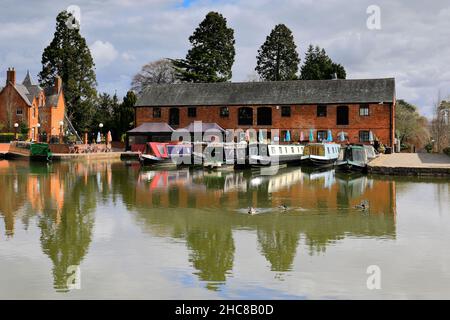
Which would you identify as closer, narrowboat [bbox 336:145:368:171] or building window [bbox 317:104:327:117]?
narrowboat [bbox 336:145:368:171]

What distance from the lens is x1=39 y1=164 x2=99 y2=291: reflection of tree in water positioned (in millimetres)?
9459

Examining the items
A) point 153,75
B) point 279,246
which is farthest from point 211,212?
point 153,75

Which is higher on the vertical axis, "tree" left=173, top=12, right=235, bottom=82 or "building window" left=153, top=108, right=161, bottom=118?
"tree" left=173, top=12, right=235, bottom=82

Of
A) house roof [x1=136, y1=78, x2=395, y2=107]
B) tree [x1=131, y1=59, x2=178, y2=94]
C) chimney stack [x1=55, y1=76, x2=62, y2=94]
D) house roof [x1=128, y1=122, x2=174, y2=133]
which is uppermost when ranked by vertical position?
tree [x1=131, y1=59, x2=178, y2=94]

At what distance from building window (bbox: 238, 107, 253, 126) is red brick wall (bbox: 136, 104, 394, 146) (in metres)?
0.29

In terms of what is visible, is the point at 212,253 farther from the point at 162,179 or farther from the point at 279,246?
the point at 162,179

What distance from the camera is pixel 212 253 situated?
33.4 ft

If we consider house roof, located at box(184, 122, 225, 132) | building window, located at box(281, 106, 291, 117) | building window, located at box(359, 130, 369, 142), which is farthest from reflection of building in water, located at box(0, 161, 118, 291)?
building window, located at box(359, 130, 369, 142)

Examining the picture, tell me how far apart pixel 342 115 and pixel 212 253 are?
3851cm

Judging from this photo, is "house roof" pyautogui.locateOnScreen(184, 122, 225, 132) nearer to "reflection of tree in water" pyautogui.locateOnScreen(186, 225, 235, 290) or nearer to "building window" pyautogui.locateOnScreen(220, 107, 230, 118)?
"building window" pyautogui.locateOnScreen(220, 107, 230, 118)

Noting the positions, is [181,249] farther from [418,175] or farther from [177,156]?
[177,156]

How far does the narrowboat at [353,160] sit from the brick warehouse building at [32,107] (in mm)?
31439

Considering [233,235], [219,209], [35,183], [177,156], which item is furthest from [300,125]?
[233,235]

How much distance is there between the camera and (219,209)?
15.6 metres
